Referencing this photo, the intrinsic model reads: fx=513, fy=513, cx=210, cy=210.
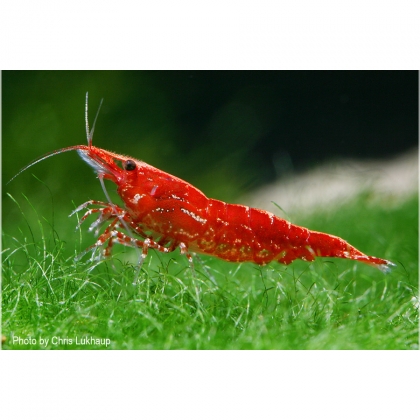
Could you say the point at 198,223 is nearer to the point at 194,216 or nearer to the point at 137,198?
the point at 194,216

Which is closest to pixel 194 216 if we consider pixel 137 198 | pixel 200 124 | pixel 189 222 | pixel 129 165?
pixel 189 222

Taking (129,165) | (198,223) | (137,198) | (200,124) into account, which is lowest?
(198,223)

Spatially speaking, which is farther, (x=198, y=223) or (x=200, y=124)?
(x=200, y=124)

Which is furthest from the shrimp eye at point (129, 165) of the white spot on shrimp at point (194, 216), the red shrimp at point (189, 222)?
the white spot on shrimp at point (194, 216)

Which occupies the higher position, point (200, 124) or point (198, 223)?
point (200, 124)

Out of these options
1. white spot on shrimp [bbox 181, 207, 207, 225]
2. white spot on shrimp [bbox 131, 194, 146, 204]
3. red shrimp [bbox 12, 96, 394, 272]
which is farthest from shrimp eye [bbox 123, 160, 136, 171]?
white spot on shrimp [bbox 181, 207, 207, 225]

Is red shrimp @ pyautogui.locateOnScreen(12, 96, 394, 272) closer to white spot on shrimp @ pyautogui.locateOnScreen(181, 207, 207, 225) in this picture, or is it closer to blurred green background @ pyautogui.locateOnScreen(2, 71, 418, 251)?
white spot on shrimp @ pyautogui.locateOnScreen(181, 207, 207, 225)

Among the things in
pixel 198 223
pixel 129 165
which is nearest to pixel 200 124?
pixel 129 165
